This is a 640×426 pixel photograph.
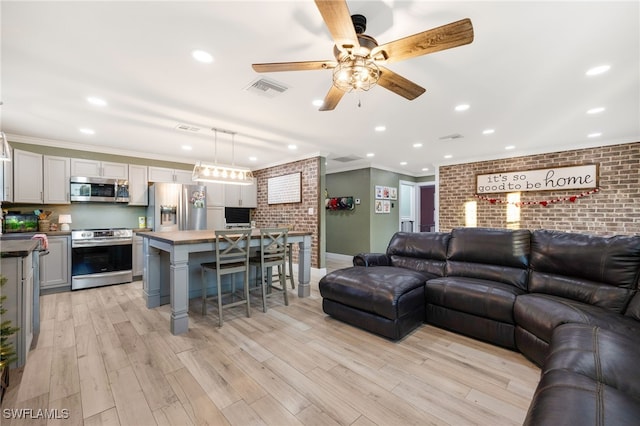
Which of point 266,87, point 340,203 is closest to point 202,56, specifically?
point 266,87

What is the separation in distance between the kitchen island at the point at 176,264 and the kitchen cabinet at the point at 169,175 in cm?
207

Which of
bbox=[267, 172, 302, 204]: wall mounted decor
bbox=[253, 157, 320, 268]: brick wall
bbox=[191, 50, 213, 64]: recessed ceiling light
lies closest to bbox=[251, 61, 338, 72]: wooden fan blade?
bbox=[191, 50, 213, 64]: recessed ceiling light

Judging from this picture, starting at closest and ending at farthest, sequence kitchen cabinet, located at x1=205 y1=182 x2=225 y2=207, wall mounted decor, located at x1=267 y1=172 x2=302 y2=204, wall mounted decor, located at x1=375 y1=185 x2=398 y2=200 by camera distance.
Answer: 1. wall mounted decor, located at x1=267 y1=172 x2=302 y2=204
2. kitchen cabinet, located at x1=205 y1=182 x2=225 y2=207
3. wall mounted decor, located at x1=375 y1=185 x2=398 y2=200

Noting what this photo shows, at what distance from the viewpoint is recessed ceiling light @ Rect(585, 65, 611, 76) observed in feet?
7.02

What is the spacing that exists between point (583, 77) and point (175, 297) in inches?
166

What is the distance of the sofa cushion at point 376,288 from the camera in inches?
94.4

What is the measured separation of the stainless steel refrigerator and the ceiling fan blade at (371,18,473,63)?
4.63 meters

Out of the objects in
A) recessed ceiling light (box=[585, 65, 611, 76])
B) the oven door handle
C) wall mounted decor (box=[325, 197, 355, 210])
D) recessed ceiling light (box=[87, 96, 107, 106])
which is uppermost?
recessed ceiling light (box=[87, 96, 107, 106])

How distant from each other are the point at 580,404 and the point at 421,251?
7.90 ft

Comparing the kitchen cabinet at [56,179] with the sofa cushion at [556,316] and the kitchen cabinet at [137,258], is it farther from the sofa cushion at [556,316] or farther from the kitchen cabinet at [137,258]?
the sofa cushion at [556,316]

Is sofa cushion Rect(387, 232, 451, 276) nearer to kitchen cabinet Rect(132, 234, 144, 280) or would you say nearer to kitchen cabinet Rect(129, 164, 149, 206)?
kitchen cabinet Rect(132, 234, 144, 280)

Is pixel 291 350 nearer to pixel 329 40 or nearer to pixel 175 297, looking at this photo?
pixel 175 297

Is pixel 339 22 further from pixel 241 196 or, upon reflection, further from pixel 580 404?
pixel 241 196

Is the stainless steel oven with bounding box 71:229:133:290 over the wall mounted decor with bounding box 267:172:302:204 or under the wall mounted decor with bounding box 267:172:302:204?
under
